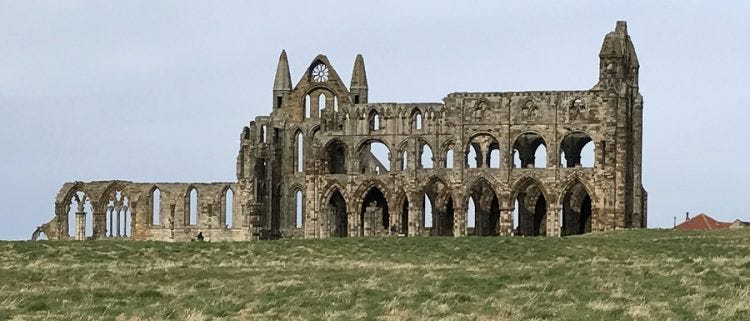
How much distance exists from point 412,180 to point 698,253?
38.2m

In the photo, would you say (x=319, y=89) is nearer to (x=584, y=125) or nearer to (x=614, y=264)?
(x=584, y=125)

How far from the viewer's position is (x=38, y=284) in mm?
49312

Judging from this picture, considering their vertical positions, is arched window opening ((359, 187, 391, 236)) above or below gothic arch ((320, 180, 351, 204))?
below

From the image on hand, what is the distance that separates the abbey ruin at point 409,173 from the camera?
3706 inches

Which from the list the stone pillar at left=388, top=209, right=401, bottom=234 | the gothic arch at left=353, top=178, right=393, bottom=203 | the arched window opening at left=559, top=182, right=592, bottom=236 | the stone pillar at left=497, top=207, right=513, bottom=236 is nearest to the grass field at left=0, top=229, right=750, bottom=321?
the stone pillar at left=497, top=207, right=513, bottom=236

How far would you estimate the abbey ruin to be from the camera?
94125mm

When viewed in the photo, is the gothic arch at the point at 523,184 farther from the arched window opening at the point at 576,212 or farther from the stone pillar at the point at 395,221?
the stone pillar at the point at 395,221

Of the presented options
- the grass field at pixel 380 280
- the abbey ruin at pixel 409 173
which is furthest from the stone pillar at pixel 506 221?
the grass field at pixel 380 280

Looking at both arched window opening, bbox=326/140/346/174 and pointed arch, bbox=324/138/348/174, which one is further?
arched window opening, bbox=326/140/346/174

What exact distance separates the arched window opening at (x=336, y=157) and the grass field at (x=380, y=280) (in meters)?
34.9

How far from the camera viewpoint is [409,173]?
9819 centimetres

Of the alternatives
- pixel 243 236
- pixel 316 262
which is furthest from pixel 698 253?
pixel 243 236

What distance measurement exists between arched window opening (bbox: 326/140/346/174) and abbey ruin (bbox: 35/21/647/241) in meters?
0.09

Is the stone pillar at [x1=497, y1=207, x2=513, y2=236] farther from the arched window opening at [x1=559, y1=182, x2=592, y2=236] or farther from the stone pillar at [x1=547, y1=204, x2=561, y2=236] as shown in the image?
the arched window opening at [x1=559, y1=182, x2=592, y2=236]
